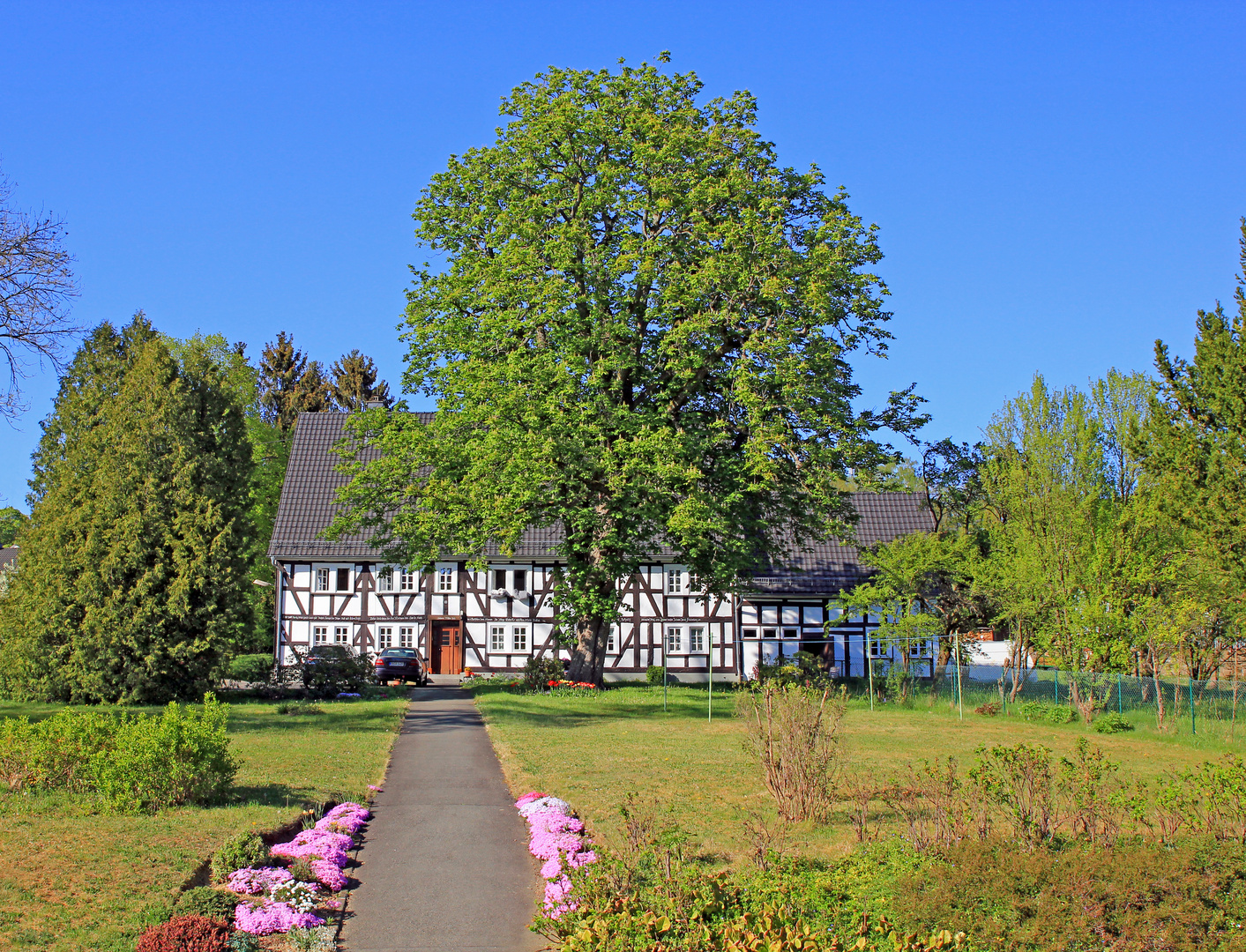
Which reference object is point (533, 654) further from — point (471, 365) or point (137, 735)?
point (137, 735)

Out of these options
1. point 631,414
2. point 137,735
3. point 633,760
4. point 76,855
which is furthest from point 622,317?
point 76,855

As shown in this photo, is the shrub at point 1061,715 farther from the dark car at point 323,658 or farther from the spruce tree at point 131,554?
the spruce tree at point 131,554

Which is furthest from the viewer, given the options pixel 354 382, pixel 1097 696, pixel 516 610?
pixel 354 382

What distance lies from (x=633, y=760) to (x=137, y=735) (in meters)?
8.06

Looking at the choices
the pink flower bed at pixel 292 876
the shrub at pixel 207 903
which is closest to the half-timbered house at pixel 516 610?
the pink flower bed at pixel 292 876

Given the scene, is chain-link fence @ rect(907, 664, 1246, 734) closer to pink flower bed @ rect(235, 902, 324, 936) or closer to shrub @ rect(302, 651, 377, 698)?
shrub @ rect(302, 651, 377, 698)

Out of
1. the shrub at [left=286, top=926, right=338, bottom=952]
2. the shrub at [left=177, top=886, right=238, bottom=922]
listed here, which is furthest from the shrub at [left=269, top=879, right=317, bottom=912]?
the shrub at [left=286, top=926, right=338, bottom=952]

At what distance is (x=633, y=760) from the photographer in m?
17.0

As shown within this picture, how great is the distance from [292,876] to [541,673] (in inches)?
847

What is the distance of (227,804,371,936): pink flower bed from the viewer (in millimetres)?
7980

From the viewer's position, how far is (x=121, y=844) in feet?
32.6

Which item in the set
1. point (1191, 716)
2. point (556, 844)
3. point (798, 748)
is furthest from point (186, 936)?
point (1191, 716)

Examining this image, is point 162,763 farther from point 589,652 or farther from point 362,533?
point 362,533

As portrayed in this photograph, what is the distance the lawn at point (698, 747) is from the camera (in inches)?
499
